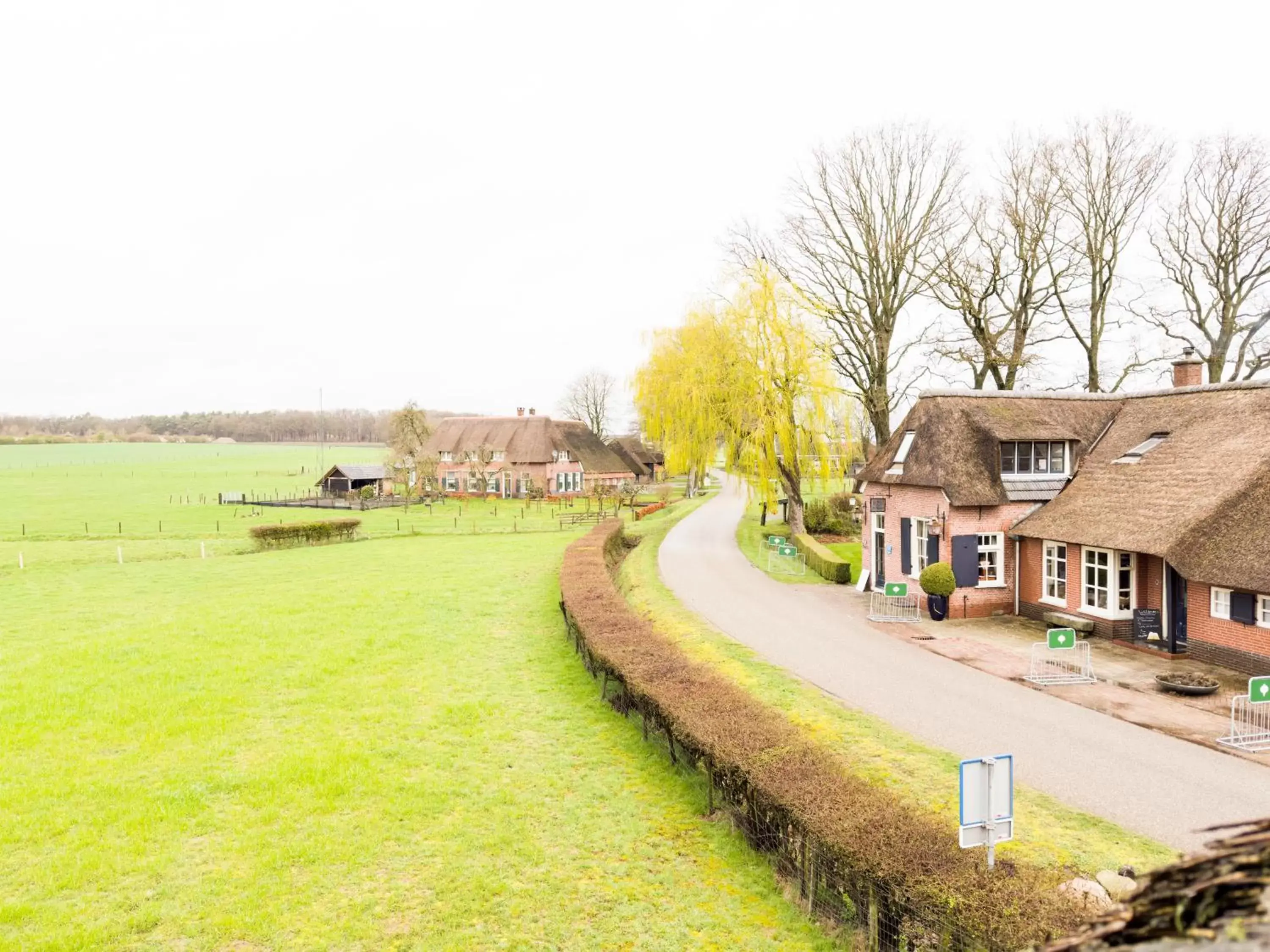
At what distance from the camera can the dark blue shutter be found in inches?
885

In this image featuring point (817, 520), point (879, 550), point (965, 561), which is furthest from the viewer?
point (817, 520)

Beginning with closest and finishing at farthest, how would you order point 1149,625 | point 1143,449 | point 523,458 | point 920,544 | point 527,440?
point 1149,625 → point 1143,449 → point 920,544 → point 523,458 → point 527,440

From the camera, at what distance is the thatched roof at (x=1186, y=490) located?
53.4 feet

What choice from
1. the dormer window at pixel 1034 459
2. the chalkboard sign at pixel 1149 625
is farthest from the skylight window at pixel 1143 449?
the chalkboard sign at pixel 1149 625

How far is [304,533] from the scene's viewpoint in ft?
136

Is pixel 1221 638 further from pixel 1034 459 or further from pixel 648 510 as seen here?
pixel 648 510

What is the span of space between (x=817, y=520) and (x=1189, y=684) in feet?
81.1

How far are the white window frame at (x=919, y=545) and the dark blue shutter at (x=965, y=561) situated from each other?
3.78 feet

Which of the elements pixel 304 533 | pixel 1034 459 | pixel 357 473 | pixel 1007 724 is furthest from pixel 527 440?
pixel 1007 724

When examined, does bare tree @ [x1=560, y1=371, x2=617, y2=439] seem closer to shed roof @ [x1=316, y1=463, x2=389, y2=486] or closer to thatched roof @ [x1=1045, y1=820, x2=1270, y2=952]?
shed roof @ [x1=316, y1=463, x2=389, y2=486]

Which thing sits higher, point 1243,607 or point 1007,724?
point 1243,607

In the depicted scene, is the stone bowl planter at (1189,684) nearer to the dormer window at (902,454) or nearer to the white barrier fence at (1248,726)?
the white barrier fence at (1248,726)

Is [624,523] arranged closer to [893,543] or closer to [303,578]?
[303,578]

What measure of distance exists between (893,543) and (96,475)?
334 ft
